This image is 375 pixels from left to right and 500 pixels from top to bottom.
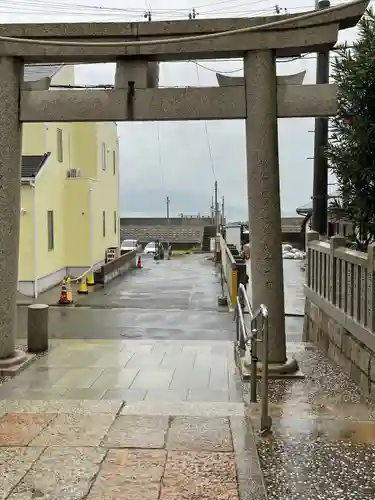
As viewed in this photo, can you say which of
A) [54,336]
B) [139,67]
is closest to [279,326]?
[139,67]

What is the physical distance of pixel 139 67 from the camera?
739 centimetres

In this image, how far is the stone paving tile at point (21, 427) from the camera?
4.59 metres

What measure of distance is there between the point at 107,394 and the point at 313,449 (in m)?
2.93

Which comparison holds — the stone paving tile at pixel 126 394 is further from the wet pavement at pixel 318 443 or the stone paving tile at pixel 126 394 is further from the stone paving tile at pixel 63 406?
the wet pavement at pixel 318 443

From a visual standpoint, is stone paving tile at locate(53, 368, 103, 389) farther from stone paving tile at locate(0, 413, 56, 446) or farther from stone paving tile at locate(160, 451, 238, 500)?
stone paving tile at locate(160, 451, 238, 500)

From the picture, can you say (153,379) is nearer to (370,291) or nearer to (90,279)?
(370,291)

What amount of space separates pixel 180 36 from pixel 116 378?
4556 millimetres

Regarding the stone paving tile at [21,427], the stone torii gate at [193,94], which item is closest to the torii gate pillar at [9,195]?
the stone torii gate at [193,94]

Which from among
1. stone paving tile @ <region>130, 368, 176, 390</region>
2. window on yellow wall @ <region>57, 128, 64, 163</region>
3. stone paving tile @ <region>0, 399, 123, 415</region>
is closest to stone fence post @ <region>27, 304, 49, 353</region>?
stone paving tile @ <region>130, 368, 176, 390</region>

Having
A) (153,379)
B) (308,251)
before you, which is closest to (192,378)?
(153,379)

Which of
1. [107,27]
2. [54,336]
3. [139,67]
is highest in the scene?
[107,27]

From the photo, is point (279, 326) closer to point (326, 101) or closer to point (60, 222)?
point (326, 101)

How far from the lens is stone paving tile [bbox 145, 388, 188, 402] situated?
21.2 feet

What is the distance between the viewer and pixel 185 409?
5594 mm
